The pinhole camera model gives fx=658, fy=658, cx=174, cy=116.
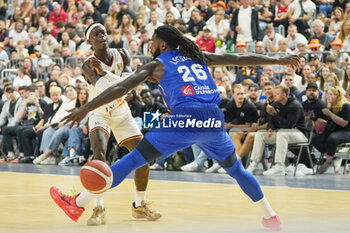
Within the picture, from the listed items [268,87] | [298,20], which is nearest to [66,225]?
[268,87]

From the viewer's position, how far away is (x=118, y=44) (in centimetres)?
1862

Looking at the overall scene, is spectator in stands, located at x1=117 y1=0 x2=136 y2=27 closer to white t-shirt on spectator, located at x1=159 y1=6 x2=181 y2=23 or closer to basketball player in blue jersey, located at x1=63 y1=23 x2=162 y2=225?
white t-shirt on spectator, located at x1=159 y1=6 x2=181 y2=23

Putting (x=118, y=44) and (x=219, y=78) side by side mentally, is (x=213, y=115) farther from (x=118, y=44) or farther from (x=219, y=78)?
(x=118, y=44)

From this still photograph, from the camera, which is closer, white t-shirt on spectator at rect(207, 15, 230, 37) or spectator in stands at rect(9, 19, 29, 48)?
white t-shirt on spectator at rect(207, 15, 230, 37)

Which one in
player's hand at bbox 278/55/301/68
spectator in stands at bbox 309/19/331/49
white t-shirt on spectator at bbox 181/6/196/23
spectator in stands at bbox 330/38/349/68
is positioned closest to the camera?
player's hand at bbox 278/55/301/68

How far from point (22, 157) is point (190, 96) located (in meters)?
11.8

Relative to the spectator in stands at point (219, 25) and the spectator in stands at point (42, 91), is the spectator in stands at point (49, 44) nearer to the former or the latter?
the spectator in stands at point (42, 91)

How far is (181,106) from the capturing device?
5.75 meters

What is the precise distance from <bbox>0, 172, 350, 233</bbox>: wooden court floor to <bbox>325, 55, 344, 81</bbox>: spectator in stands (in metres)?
4.85

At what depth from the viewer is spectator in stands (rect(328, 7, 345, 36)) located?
16.6 metres

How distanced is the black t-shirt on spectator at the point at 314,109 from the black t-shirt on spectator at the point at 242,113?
1012 mm

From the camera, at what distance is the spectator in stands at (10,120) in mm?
17141

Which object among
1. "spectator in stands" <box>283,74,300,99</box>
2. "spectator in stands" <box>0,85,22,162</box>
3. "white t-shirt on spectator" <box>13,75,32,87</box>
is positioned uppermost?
"spectator in stands" <box>283,74,300,99</box>

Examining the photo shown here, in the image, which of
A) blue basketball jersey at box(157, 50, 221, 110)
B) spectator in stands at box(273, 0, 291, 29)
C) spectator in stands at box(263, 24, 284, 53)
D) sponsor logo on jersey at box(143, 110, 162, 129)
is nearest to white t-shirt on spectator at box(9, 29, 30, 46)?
spectator in stands at box(273, 0, 291, 29)
